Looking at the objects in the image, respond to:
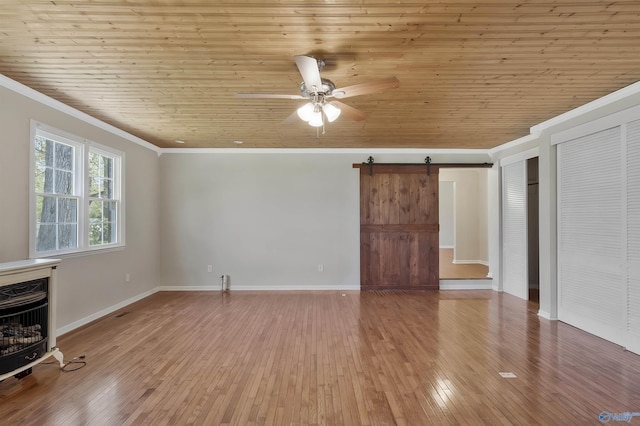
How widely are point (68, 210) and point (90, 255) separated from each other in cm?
65

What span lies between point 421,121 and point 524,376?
3083mm

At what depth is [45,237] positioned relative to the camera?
3.41m

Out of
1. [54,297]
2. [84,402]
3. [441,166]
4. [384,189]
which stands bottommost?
[84,402]

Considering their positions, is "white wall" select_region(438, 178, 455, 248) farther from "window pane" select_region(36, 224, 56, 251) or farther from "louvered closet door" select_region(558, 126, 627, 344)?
"window pane" select_region(36, 224, 56, 251)

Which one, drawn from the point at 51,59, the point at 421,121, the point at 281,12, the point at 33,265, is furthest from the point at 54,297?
the point at 421,121

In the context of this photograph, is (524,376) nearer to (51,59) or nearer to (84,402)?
(84,402)

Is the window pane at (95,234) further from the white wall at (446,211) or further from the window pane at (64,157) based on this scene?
the white wall at (446,211)

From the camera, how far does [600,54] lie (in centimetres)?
245

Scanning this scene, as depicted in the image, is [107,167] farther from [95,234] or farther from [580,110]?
[580,110]

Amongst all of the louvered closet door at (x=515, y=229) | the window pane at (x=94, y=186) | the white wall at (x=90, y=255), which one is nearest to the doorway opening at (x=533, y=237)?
the louvered closet door at (x=515, y=229)

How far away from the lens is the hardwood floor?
2160 mm

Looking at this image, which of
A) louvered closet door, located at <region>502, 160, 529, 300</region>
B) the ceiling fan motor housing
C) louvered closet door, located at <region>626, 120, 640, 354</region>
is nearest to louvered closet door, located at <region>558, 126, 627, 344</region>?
louvered closet door, located at <region>626, 120, 640, 354</region>

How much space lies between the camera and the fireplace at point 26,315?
2.38m

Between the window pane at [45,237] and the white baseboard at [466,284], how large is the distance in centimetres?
597
